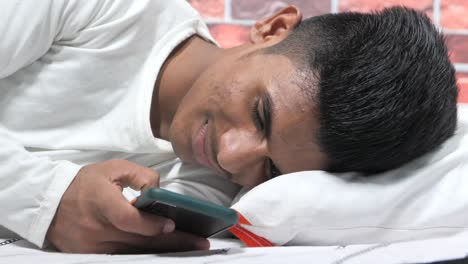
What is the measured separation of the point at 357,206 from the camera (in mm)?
864

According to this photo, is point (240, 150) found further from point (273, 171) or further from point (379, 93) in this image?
point (379, 93)

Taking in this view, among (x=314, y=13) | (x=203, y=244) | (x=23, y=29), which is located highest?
(x=23, y=29)

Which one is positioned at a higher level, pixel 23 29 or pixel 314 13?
pixel 23 29

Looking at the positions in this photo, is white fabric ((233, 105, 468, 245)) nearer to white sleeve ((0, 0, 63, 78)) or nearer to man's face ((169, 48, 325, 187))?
man's face ((169, 48, 325, 187))

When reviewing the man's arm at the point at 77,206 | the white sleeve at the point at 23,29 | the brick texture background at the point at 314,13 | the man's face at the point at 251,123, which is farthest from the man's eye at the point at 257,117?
the brick texture background at the point at 314,13

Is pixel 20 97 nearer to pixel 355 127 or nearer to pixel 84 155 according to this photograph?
pixel 84 155

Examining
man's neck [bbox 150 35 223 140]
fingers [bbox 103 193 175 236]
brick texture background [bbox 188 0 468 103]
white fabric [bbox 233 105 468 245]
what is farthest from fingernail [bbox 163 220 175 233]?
brick texture background [bbox 188 0 468 103]

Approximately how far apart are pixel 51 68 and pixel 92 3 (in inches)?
5.2

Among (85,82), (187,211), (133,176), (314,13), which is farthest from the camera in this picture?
(314,13)

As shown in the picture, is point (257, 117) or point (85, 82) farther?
point (85, 82)

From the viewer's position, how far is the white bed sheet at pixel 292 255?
0.68m

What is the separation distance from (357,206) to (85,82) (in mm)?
506

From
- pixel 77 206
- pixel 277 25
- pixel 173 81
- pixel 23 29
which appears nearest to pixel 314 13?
pixel 277 25

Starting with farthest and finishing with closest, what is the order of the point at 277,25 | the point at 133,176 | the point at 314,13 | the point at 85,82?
the point at 314,13 < the point at 277,25 < the point at 85,82 < the point at 133,176
